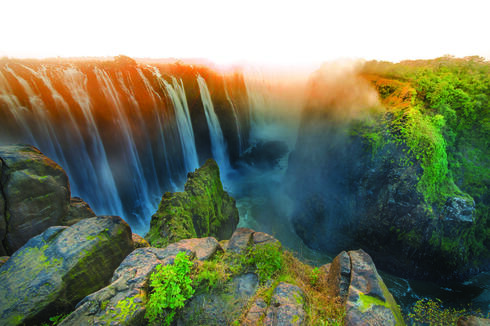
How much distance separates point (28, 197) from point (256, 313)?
6.19 m

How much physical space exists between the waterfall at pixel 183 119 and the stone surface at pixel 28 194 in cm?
932

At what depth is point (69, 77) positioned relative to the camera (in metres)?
9.29

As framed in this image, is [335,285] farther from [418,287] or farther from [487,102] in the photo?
[487,102]

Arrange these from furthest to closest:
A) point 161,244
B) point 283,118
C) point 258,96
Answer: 1. point 283,118
2. point 258,96
3. point 161,244

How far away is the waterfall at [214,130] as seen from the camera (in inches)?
658

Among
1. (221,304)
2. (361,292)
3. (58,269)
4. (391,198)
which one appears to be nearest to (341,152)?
(391,198)

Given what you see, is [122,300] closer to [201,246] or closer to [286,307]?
[201,246]

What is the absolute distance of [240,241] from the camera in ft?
19.2

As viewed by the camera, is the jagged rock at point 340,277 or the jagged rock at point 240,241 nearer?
the jagged rock at point 340,277

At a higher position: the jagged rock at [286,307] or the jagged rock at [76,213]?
the jagged rock at [76,213]

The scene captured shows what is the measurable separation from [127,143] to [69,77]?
401 centimetres

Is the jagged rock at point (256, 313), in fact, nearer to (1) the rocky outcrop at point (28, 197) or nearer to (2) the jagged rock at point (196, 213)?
(2) the jagged rock at point (196, 213)

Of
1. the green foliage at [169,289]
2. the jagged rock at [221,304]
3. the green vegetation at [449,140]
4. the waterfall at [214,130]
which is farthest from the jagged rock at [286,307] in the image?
the waterfall at [214,130]

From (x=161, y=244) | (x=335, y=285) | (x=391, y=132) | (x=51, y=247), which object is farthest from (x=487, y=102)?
(x=51, y=247)
